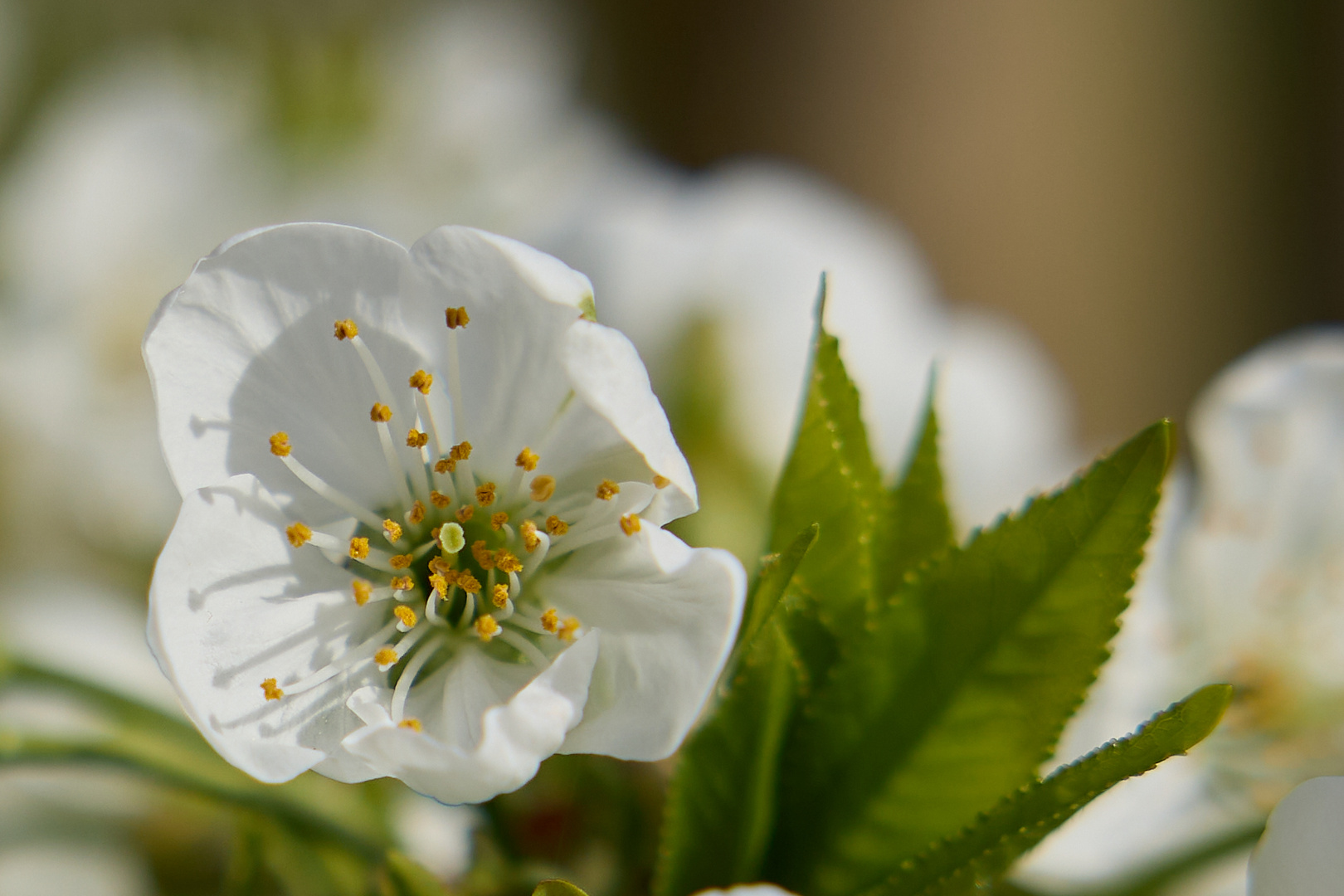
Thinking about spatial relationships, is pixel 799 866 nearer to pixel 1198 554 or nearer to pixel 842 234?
pixel 1198 554

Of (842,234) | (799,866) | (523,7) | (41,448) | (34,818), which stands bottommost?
(34,818)

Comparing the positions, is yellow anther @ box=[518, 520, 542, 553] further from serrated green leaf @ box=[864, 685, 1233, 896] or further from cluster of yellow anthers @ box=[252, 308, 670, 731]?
serrated green leaf @ box=[864, 685, 1233, 896]

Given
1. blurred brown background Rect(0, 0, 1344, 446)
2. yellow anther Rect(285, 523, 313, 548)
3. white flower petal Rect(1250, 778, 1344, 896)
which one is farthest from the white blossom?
blurred brown background Rect(0, 0, 1344, 446)

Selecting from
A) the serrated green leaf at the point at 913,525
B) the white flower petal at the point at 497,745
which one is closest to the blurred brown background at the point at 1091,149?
the serrated green leaf at the point at 913,525

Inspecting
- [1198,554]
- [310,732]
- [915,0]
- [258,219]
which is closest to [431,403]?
[310,732]

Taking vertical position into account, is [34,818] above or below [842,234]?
below

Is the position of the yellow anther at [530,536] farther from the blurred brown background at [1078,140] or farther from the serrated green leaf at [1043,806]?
the blurred brown background at [1078,140]

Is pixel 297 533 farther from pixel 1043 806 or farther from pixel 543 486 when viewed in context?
pixel 1043 806
